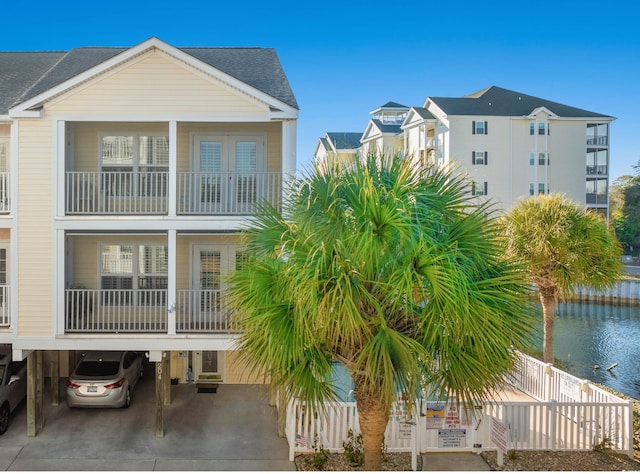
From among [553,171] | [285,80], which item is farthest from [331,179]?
[553,171]

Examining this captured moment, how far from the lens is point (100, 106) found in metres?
11.0

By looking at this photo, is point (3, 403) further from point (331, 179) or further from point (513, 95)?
point (513, 95)

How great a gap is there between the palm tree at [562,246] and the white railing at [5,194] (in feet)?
40.4

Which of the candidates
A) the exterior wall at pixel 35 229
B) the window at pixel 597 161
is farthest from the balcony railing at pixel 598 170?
the exterior wall at pixel 35 229

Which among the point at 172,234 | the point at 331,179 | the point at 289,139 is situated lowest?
the point at 172,234

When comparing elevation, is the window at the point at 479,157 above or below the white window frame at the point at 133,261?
above

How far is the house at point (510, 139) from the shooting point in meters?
41.2

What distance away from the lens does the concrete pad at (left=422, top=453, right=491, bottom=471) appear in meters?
9.41

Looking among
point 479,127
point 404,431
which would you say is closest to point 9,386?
point 404,431

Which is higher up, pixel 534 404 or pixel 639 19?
pixel 639 19

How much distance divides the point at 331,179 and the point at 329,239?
0.99 m

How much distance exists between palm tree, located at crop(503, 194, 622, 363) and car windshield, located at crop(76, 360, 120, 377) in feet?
34.7

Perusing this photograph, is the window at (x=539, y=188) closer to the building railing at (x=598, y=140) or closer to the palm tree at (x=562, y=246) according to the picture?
the building railing at (x=598, y=140)

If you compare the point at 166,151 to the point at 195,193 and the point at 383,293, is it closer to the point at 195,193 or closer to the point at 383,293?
the point at 195,193
